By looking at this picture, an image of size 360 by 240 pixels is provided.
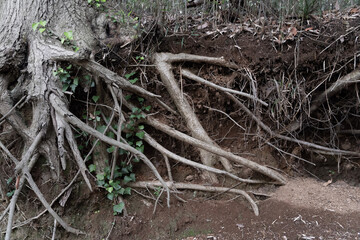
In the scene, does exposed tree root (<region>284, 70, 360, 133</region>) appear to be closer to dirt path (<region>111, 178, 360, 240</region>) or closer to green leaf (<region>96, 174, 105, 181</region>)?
dirt path (<region>111, 178, 360, 240</region>)

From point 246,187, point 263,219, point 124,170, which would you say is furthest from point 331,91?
point 124,170

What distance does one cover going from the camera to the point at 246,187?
3025 millimetres

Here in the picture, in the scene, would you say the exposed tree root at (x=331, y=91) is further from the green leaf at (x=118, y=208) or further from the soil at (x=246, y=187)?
the green leaf at (x=118, y=208)

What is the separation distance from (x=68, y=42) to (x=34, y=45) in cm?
34

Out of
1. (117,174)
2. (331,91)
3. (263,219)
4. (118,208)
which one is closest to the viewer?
(263,219)

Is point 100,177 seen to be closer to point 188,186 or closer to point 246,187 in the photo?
point 188,186

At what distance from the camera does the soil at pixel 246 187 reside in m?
2.48

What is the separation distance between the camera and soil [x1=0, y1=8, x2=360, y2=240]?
2.48 m

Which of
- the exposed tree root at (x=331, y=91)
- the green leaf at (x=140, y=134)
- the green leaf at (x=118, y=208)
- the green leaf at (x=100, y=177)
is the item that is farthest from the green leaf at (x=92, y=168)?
the exposed tree root at (x=331, y=91)

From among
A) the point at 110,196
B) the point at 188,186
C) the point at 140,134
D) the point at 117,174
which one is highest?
the point at 140,134

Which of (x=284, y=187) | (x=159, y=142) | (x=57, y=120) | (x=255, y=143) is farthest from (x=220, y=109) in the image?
(x=57, y=120)

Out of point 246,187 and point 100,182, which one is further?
point 246,187

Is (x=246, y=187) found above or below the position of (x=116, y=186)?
below

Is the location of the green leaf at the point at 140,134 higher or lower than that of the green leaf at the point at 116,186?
higher
